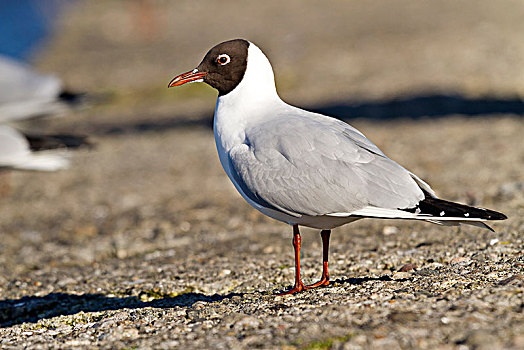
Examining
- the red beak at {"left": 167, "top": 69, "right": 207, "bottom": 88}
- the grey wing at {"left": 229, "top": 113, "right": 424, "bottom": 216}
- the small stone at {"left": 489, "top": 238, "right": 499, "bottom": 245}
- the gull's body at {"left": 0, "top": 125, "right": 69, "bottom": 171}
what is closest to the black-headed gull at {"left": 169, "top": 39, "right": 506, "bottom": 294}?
the grey wing at {"left": 229, "top": 113, "right": 424, "bottom": 216}

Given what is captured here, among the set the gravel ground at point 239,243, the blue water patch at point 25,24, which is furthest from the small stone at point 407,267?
the blue water patch at point 25,24

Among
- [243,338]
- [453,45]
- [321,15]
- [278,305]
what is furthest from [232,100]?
[321,15]

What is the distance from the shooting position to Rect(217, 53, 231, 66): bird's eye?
4137 mm

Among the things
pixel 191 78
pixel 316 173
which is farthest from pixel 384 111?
pixel 316 173

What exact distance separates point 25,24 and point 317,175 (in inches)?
1026

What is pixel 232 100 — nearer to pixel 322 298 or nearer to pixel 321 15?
pixel 322 298

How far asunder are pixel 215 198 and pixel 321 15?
15.2m

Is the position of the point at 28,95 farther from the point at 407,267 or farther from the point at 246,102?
the point at 407,267

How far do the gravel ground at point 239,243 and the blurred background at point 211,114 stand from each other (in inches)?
1.4

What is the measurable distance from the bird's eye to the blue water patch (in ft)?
51.0

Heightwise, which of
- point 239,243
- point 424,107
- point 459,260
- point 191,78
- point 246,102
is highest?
point 191,78

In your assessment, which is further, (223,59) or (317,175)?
(223,59)

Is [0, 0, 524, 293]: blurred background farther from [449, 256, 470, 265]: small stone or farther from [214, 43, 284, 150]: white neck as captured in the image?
[214, 43, 284, 150]: white neck

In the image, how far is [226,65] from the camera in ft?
13.5
